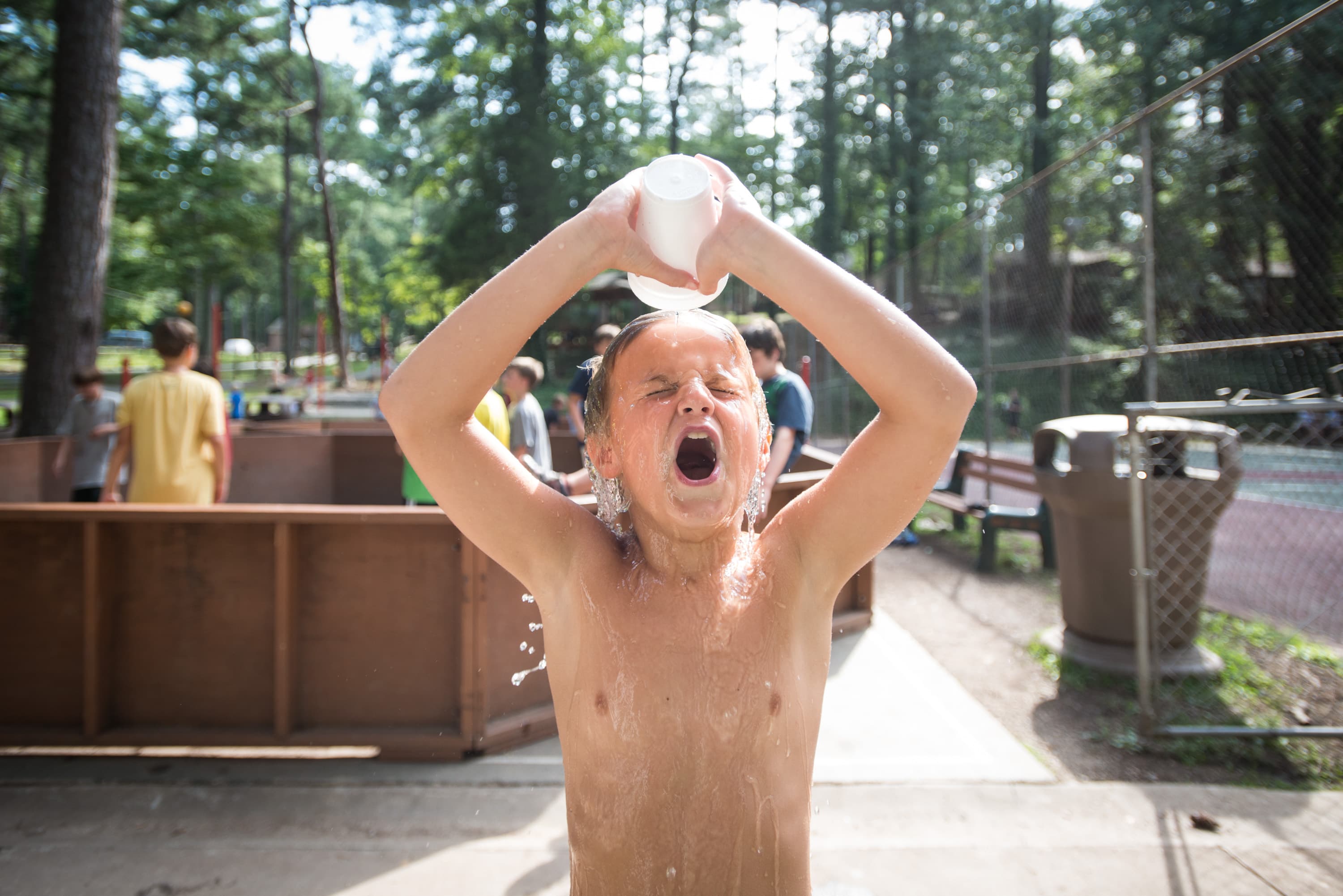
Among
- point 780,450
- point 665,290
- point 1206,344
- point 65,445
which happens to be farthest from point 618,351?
point 65,445

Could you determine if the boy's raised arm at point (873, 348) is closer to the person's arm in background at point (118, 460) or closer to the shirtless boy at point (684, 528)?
the shirtless boy at point (684, 528)

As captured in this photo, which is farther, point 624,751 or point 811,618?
point 811,618

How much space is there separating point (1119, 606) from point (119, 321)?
36.7 metres

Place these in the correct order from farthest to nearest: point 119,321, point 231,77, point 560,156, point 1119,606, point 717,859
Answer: point 119,321 < point 231,77 < point 560,156 < point 1119,606 < point 717,859

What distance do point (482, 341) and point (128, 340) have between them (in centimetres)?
6814

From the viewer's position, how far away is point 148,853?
302cm

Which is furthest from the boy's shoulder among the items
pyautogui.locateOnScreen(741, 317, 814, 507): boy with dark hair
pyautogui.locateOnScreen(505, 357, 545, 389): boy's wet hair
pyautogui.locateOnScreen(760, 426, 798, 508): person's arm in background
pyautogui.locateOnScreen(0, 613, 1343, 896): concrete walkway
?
pyautogui.locateOnScreen(0, 613, 1343, 896): concrete walkway

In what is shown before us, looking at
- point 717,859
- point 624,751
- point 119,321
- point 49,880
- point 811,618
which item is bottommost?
point 49,880

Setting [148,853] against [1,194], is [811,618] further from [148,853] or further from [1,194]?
A: [1,194]

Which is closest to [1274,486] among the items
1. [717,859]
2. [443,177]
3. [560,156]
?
[717,859]

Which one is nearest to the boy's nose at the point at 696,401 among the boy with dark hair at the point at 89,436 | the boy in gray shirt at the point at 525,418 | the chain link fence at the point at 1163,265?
the boy in gray shirt at the point at 525,418

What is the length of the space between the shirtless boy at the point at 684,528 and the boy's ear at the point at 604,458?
0.9 inches

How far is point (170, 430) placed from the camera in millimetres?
4648

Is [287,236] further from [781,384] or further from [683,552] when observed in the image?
[683,552]
